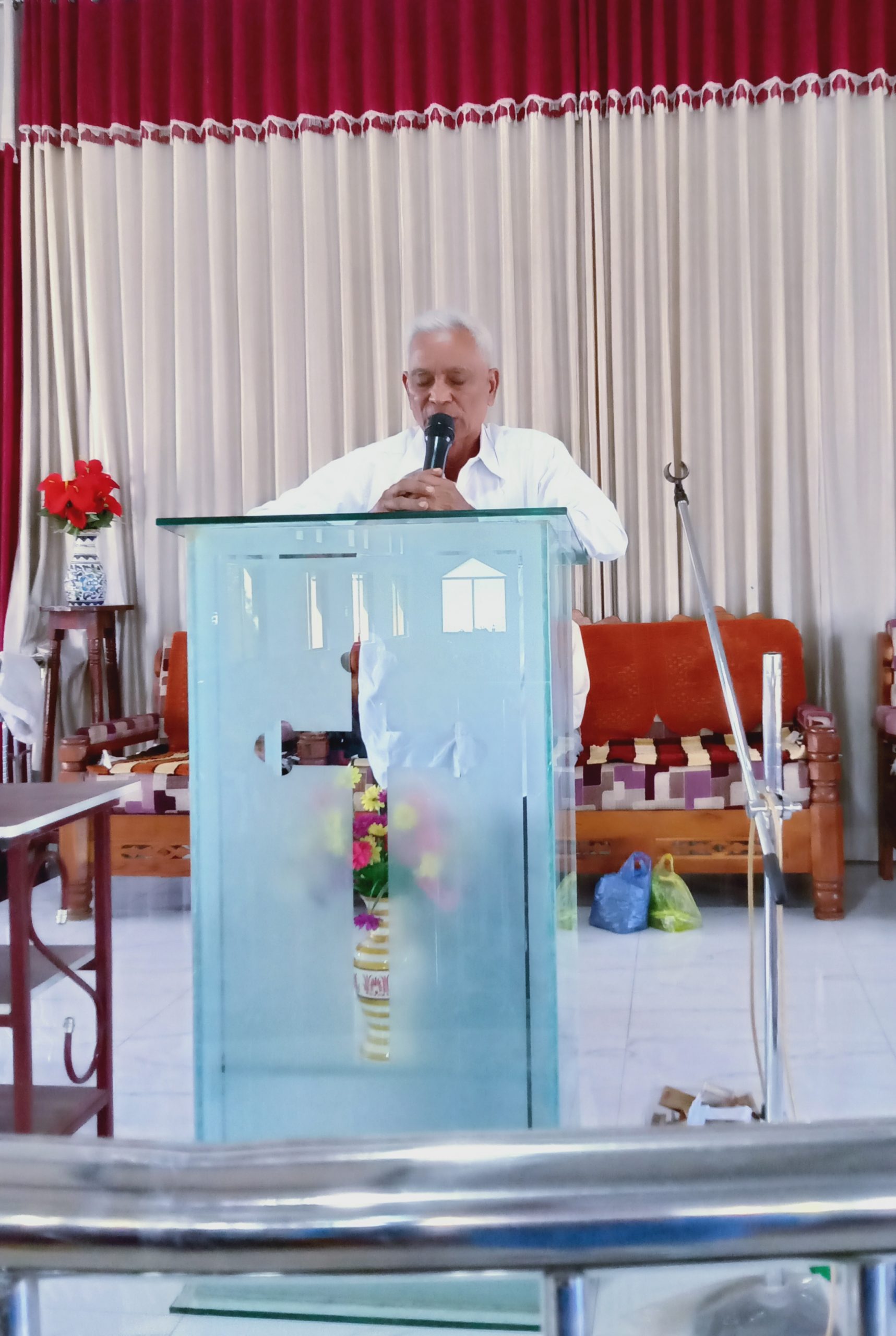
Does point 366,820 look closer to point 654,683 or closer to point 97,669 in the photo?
point 654,683

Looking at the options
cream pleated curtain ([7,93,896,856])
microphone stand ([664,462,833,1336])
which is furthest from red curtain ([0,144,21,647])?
microphone stand ([664,462,833,1336])

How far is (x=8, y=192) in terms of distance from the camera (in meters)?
4.48

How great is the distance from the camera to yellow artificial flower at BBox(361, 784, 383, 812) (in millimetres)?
1424

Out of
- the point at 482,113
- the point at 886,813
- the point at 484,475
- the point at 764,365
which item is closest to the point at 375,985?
the point at 484,475

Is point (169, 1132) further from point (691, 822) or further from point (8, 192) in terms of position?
point (8, 192)

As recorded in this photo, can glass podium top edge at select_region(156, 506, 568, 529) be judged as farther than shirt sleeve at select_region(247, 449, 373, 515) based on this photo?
No

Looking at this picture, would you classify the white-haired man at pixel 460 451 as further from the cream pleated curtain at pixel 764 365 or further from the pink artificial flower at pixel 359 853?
the cream pleated curtain at pixel 764 365

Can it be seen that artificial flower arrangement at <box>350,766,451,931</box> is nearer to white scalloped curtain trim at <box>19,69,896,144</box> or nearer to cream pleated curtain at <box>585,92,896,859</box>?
cream pleated curtain at <box>585,92,896,859</box>

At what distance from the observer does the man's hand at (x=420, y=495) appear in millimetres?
1489

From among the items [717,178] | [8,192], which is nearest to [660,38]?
[717,178]

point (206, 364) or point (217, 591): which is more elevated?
point (206, 364)

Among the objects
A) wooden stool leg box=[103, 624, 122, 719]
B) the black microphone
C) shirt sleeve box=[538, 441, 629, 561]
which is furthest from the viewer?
wooden stool leg box=[103, 624, 122, 719]

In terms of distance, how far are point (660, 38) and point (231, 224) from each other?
1.69m

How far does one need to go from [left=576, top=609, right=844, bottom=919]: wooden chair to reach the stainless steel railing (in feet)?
10.7
